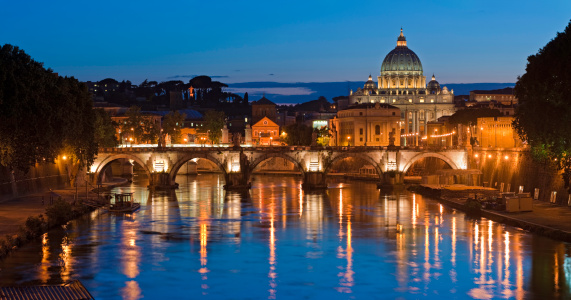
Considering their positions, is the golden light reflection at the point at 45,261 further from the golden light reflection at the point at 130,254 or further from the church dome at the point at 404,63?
the church dome at the point at 404,63

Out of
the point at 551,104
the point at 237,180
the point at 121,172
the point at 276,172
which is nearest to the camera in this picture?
the point at 551,104

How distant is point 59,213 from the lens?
157 ft

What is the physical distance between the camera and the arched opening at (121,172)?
3123 inches

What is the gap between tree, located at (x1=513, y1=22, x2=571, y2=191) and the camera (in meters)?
46.4

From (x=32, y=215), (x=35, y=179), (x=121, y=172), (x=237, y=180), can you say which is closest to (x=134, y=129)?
(x=121, y=172)

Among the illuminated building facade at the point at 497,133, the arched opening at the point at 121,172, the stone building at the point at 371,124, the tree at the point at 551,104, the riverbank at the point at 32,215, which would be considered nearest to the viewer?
the riverbank at the point at 32,215

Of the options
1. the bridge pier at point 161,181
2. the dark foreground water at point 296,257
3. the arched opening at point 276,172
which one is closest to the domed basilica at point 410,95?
the arched opening at point 276,172

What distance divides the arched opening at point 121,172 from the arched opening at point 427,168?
89.0 feet

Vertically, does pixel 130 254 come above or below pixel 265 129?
below

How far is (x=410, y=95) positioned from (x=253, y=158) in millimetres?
117952

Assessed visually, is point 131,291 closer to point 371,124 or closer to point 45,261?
point 45,261

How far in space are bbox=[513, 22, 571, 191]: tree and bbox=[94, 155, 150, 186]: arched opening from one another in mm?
41937

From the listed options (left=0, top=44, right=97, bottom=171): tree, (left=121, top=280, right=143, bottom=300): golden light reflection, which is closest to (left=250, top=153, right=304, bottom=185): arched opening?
(left=0, top=44, right=97, bottom=171): tree

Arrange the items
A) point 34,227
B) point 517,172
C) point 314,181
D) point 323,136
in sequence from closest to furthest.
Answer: point 34,227, point 517,172, point 314,181, point 323,136
